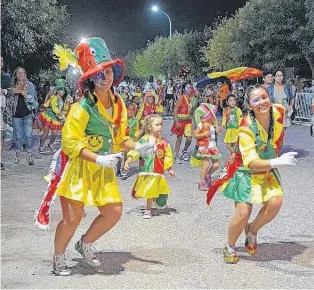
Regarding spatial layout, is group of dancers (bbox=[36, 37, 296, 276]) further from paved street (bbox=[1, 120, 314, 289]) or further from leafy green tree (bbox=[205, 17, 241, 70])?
leafy green tree (bbox=[205, 17, 241, 70])

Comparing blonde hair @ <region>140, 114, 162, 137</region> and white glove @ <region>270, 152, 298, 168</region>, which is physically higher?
blonde hair @ <region>140, 114, 162, 137</region>

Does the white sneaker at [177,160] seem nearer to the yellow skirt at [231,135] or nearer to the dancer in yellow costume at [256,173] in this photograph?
the yellow skirt at [231,135]

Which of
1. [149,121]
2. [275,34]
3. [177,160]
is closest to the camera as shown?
[149,121]

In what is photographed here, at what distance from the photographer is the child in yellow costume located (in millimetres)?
7562

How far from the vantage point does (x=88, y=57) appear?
514cm

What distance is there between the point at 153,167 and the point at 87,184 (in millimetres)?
2786

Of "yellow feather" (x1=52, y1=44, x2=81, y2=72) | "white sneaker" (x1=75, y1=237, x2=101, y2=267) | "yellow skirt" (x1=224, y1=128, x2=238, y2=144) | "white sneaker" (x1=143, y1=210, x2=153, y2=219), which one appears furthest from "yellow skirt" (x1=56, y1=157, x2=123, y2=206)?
"yellow skirt" (x1=224, y1=128, x2=238, y2=144)

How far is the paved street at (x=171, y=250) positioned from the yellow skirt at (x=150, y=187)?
0.84 ft

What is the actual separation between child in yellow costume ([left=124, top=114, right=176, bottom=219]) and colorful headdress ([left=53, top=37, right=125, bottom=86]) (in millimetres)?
2427

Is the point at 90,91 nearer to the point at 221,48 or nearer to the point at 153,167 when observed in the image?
the point at 153,167

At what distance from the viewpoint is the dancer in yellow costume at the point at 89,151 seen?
4.95 m

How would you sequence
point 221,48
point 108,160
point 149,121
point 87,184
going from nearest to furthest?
point 108,160
point 87,184
point 149,121
point 221,48

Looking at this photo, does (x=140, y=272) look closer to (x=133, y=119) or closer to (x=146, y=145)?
(x=146, y=145)

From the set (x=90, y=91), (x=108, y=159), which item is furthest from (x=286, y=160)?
(x=90, y=91)
